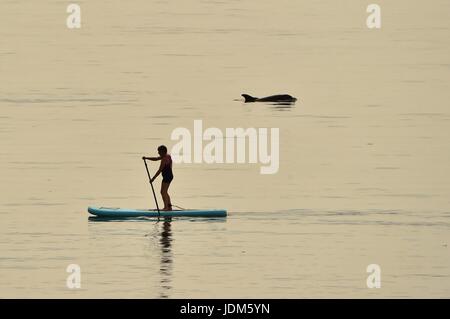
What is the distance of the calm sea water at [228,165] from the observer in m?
34.8

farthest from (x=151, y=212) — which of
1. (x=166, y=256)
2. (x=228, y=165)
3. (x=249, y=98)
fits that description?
(x=249, y=98)

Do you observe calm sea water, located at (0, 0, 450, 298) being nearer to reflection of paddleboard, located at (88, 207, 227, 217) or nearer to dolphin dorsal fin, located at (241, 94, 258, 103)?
reflection of paddleboard, located at (88, 207, 227, 217)

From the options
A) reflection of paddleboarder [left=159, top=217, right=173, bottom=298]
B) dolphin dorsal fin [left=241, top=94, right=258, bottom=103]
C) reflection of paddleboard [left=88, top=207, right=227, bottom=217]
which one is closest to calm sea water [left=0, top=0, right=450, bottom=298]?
reflection of paddleboarder [left=159, top=217, right=173, bottom=298]

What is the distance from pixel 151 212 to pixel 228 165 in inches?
383

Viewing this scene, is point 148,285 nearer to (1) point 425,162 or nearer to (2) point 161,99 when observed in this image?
(1) point 425,162

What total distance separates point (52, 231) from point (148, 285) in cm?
630

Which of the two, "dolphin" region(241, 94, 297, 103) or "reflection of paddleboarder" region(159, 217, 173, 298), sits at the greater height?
"dolphin" region(241, 94, 297, 103)

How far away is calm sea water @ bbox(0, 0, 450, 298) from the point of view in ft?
114

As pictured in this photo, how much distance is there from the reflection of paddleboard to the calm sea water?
34cm

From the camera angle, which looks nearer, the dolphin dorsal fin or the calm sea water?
the calm sea water

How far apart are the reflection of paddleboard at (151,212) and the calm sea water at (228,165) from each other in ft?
1.12

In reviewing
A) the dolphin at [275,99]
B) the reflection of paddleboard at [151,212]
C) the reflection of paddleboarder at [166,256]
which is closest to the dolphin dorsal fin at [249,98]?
the dolphin at [275,99]

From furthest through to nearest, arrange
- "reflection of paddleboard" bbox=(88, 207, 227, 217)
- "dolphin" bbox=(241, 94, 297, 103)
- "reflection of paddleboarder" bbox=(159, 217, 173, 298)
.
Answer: "dolphin" bbox=(241, 94, 297, 103) < "reflection of paddleboard" bbox=(88, 207, 227, 217) < "reflection of paddleboarder" bbox=(159, 217, 173, 298)

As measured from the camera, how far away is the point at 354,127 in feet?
195
